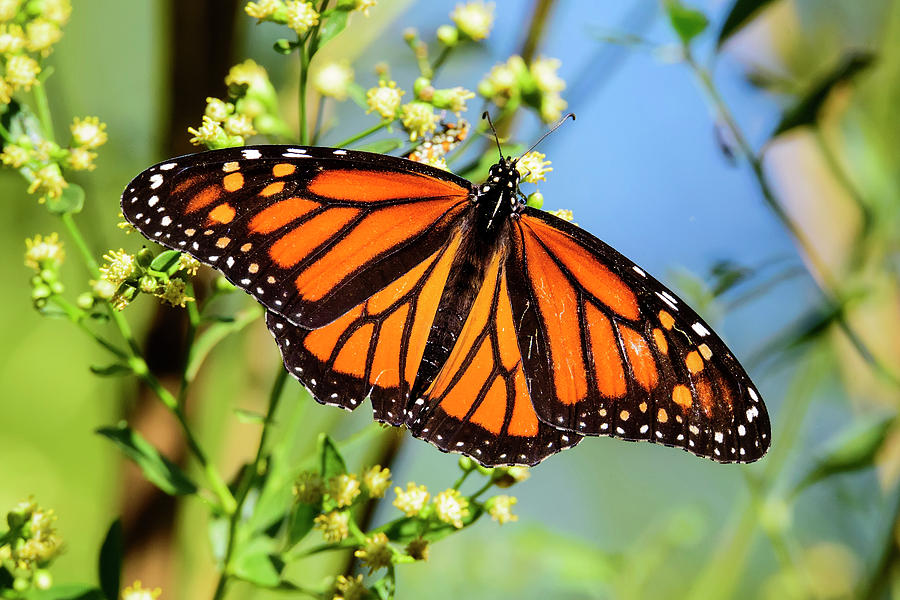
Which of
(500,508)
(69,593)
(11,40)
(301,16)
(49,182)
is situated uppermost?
(301,16)

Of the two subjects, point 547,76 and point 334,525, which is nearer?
point 334,525

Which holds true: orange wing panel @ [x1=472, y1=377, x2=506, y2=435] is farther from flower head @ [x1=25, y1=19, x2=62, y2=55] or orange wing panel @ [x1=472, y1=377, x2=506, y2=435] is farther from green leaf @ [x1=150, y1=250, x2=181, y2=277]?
flower head @ [x1=25, y1=19, x2=62, y2=55]

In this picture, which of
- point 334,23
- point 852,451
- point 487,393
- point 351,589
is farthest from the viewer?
point 852,451

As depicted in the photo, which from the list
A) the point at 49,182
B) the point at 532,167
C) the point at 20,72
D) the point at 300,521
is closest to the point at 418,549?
the point at 300,521

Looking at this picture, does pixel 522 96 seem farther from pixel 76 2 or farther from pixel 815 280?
pixel 76 2

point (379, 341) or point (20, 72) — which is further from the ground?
point (20, 72)

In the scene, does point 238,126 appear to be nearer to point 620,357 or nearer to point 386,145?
point 386,145

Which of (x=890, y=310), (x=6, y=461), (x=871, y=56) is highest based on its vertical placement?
(x=871, y=56)

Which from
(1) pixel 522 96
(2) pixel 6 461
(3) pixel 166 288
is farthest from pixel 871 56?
(2) pixel 6 461

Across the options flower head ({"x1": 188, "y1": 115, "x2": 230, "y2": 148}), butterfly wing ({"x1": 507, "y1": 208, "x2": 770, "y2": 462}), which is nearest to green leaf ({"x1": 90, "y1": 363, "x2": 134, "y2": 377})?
flower head ({"x1": 188, "y1": 115, "x2": 230, "y2": 148})
